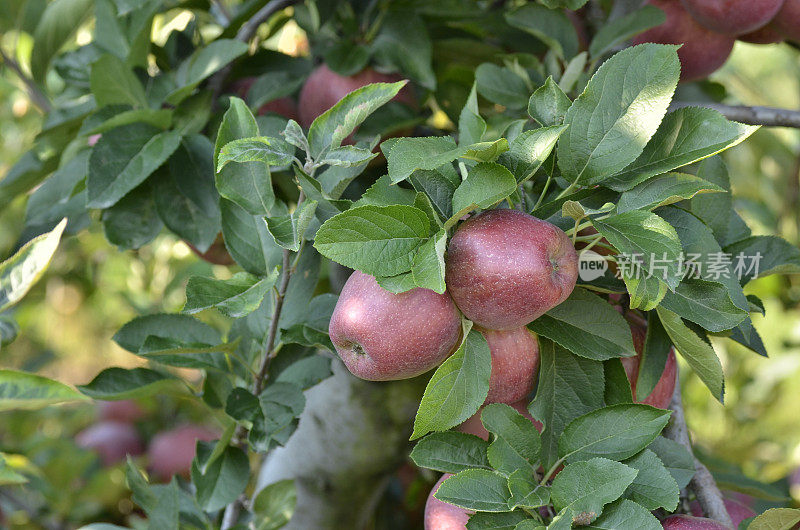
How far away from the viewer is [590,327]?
0.54 metres

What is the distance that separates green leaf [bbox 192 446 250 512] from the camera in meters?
0.64

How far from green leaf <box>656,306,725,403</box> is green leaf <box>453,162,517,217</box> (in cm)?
15

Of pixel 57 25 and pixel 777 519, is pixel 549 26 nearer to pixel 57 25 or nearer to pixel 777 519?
pixel 777 519

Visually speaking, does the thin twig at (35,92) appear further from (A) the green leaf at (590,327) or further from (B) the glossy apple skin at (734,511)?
(B) the glossy apple skin at (734,511)

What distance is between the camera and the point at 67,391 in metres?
0.52

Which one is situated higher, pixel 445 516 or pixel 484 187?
pixel 484 187

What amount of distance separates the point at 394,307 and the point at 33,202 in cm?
52

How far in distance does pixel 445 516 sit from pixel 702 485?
0.21 metres

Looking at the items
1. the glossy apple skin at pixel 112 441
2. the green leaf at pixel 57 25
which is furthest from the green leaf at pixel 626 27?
the glossy apple skin at pixel 112 441

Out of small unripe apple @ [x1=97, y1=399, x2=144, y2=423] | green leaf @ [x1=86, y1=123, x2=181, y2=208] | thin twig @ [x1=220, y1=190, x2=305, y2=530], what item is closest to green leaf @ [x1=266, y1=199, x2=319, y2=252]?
thin twig @ [x1=220, y1=190, x2=305, y2=530]

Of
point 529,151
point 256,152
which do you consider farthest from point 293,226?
point 529,151

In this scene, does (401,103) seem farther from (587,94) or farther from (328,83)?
(587,94)

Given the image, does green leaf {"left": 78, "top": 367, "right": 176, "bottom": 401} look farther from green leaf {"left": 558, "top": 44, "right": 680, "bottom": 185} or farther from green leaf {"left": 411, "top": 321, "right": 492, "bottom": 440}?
green leaf {"left": 558, "top": 44, "right": 680, "bottom": 185}

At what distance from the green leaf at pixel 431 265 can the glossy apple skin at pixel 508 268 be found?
3 centimetres
